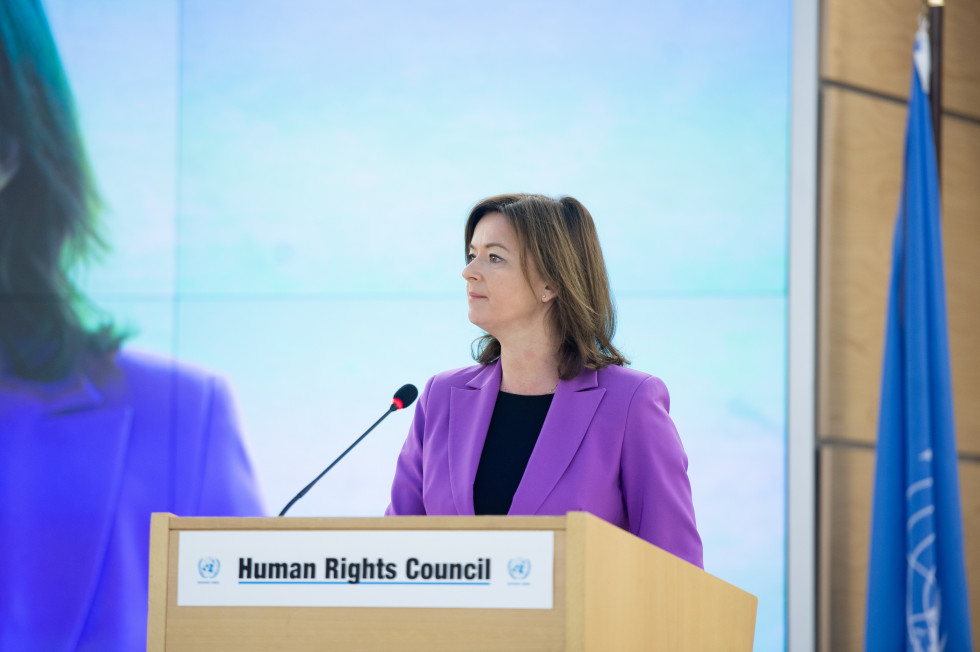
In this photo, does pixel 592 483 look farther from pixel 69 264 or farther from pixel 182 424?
pixel 69 264

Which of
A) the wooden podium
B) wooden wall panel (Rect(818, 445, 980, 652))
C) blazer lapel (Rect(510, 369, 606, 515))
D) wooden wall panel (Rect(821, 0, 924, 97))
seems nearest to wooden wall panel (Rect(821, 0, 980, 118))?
wooden wall panel (Rect(821, 0, 924, 97))

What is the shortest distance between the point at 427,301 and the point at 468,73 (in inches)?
36.7

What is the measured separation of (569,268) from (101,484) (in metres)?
2.56

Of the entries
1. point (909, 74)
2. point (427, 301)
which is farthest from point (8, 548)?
point (909, 74)

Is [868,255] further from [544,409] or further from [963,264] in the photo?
[544,409]

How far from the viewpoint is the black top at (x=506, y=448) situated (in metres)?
2.14

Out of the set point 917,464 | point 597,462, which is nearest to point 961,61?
point 917,464

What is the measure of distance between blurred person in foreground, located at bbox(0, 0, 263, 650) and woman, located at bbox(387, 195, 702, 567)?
1908mm

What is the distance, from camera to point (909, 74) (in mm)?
3822

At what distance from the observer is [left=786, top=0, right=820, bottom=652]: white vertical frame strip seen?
12.0 feet

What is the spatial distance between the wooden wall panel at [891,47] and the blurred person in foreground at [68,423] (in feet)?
8.73

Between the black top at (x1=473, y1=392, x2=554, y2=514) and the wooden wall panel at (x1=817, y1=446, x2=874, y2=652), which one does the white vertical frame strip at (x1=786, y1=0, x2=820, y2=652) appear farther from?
the black top at (x1=473, y1=392, x2=554, y2=514)

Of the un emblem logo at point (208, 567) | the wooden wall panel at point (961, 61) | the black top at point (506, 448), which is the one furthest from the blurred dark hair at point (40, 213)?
the wooden wall panel at point (961, 61)

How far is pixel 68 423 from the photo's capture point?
4.12 m
